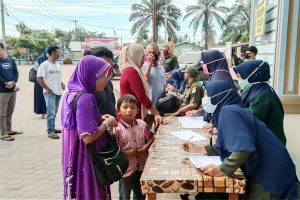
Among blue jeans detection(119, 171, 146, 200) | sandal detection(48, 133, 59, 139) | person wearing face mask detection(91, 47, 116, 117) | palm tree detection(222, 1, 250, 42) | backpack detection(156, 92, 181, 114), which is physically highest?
palm tree detection(222, 1, 250, 42)

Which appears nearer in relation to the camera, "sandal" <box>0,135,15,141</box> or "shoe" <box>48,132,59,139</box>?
"sandal" <box>0,135,15,141</box>

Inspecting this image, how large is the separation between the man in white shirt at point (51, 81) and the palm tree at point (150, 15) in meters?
37.4

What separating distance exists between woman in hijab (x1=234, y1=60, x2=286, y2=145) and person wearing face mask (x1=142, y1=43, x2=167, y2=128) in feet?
4.96

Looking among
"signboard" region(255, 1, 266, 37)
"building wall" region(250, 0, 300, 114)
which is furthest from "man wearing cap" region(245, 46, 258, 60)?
"building wall" region(250, 0, 300, 114)

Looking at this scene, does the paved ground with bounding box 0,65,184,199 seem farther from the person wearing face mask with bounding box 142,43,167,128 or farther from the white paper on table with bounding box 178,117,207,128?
the person wearing face mask with bounding box 142,43,167,128

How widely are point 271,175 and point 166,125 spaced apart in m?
1.50

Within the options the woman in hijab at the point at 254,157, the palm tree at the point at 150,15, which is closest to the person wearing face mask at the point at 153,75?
the woman in hijab at the point at 254,157

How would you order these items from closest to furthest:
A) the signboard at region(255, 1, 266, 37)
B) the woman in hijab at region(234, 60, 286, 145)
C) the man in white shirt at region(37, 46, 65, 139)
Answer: the woman in hijab at region(234, 60, 286, 145) → the signboard at region(255, 1, 266, 37) → the man in white shirt at region(37, 46, 65, 139)

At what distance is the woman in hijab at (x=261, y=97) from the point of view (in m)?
2.57

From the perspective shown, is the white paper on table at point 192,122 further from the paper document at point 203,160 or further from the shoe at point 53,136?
the shoe at point 53,136

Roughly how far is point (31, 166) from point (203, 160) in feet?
11.0

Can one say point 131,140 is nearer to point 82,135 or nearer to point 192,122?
point 82,135

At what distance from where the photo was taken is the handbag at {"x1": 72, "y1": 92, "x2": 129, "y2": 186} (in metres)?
2.30

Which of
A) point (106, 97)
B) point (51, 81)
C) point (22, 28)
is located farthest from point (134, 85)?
point (22, 28)
